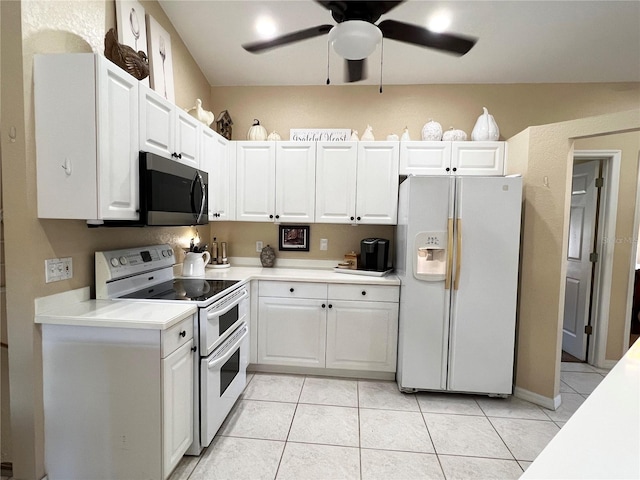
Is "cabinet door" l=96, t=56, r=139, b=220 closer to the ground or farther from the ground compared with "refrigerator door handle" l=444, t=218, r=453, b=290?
farther from the ground

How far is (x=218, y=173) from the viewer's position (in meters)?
2.92

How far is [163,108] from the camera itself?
1.99m

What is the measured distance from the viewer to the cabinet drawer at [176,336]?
59.6 inches

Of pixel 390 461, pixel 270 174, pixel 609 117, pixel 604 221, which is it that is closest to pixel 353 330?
pixel 390 461

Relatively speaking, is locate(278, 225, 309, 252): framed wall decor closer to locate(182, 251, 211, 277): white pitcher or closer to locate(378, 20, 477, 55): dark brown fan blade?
locate(182, 251, 211, 277): white pitcher

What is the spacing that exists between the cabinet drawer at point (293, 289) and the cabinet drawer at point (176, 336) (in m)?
1.11

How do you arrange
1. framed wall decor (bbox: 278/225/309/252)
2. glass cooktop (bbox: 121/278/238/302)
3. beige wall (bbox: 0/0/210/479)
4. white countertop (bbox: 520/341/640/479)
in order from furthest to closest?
1. framed wall decor (bbox: 278/225/309/252)
2. glass cooktop (bbox: 121/278/238/302)
3. beige wall (bbox: 0/0/210/479)
4. white countertop (bbox: 520/341/640/479)

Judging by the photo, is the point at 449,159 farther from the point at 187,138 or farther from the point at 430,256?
the point at 187,138

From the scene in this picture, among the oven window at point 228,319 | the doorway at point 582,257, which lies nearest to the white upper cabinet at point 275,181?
the oven window at point 228,319

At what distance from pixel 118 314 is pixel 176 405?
56 centimetres

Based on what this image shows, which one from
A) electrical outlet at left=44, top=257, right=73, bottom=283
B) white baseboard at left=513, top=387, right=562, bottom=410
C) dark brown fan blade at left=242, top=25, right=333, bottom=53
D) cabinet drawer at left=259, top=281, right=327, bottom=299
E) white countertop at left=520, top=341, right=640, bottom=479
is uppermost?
dark brown fan blade at left=242, top=25, right=333, bottom=53

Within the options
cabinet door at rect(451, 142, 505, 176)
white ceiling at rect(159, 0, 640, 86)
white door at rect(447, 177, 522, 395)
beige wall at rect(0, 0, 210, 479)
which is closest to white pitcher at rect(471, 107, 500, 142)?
cabinet door at rect(451, 142, 505, 176)

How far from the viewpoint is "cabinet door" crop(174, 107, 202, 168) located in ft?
7.14

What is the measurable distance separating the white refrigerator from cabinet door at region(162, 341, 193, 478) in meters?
1.65
